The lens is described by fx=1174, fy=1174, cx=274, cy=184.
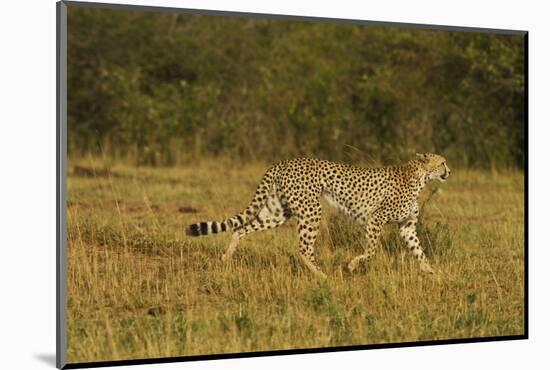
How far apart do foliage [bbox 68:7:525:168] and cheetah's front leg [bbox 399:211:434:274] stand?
155 inches

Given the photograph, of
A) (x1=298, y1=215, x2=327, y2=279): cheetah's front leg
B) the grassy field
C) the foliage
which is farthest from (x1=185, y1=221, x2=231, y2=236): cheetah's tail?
the foliage

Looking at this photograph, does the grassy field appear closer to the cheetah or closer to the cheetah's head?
the cheetah

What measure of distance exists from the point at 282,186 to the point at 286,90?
21.3 feet

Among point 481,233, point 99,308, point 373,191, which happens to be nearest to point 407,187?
point 373,191

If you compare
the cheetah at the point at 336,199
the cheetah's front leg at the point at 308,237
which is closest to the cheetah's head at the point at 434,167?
the cheetah at the point at 336,199

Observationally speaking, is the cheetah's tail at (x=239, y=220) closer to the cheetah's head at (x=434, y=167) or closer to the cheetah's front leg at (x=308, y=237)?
the cheetah's front leg at (x=308, y=237)

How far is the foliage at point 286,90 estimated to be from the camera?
1270 cm

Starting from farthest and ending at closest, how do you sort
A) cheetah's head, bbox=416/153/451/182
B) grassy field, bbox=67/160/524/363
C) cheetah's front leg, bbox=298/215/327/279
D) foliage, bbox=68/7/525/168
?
1. foliage, bbox=68/7/525/168
2. cheetah's head, bbox=416/153/451/182
3. cheetah's front leg, bbox=298/215/327/279
4. grassy field, bbox=67/160/524/363

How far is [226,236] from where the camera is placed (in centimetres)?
885

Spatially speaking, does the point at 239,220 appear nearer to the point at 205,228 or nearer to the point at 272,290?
the point at 205,228

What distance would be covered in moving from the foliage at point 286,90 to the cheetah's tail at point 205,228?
4.48 metres

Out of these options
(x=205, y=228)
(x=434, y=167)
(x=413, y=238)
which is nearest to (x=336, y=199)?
(x=413, y=238)

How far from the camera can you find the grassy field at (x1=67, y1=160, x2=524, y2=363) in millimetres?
6395

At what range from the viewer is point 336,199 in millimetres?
7840
